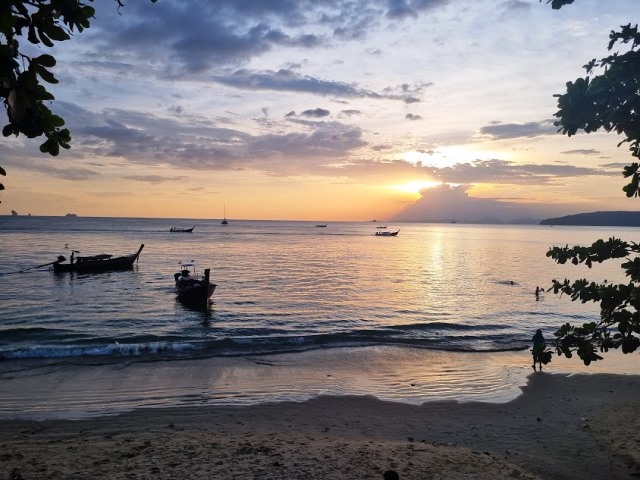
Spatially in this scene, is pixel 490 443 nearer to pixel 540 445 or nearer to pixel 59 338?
pixel 540 445

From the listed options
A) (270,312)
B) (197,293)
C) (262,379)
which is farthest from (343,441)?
(197,293)

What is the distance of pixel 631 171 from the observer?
5.25 m

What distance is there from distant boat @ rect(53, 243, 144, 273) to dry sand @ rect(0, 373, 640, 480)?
40.8 m

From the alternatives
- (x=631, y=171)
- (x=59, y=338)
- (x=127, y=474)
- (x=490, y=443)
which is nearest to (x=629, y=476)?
(x=490, y=443)

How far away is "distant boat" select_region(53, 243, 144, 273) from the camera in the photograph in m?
47.8

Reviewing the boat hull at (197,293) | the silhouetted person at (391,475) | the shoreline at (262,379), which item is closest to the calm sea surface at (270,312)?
the boat hull at (197,293)

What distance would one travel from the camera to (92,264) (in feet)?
164

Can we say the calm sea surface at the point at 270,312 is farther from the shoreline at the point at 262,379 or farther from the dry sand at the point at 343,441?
the dry sand at the point at 343,441

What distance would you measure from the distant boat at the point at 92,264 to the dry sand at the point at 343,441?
134 feet

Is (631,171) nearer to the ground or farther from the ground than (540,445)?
farther from the ground

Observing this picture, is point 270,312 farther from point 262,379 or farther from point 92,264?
point 92,264

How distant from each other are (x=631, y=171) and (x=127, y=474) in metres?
9.13

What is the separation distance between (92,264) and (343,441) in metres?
46.8

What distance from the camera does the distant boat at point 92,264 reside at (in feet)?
157
